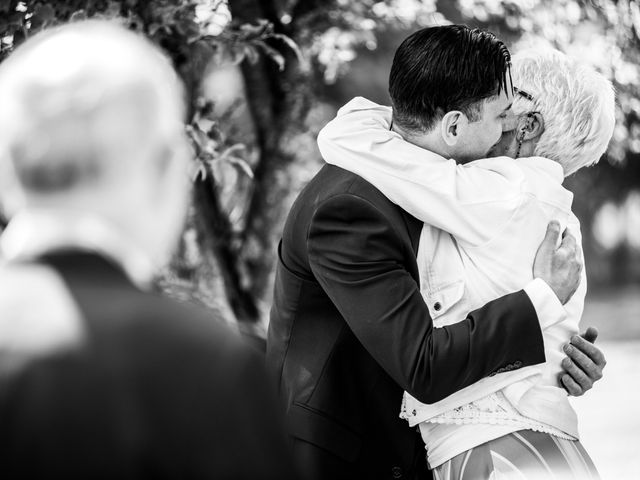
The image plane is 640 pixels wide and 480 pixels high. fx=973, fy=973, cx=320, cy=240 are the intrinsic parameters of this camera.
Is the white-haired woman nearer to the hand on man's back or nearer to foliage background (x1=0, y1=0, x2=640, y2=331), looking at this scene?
the hand on man's back

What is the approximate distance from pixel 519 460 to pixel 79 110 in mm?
1512

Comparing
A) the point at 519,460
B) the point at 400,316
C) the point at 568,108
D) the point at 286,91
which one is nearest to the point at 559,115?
the point at 568,108

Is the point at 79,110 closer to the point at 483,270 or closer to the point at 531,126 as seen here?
the point at 483,270

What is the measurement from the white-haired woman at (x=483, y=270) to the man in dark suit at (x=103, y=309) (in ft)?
3.57

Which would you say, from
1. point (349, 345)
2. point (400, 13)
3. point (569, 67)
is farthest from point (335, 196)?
point (400, 13)

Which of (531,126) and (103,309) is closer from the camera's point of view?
(103,309)

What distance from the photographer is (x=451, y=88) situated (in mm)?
2539

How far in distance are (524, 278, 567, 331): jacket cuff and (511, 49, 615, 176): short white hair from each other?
0.49 meters

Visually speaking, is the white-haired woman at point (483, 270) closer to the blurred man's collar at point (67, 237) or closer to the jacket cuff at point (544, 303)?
the jacket cuff at point (544, 303)

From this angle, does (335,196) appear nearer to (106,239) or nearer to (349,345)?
(349,345)

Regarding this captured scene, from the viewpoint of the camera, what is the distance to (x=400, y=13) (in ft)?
18.5

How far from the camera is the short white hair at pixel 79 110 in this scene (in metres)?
1.38

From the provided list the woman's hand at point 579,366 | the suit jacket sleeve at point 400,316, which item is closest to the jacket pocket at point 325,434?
the suit jacket sleeve at point 400,316

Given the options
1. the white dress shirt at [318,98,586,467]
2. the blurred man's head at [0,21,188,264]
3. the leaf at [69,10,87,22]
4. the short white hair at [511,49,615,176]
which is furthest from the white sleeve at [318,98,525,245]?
the leaf at [69,10,87,22]
